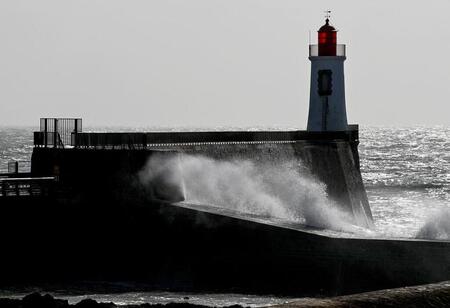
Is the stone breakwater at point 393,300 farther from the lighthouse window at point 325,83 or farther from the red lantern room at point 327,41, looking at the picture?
the red lantern room at point 327,41

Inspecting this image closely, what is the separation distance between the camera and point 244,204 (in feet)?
99.6

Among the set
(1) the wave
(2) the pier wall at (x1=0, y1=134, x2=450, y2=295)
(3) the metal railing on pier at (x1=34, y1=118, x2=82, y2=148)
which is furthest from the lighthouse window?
(1) the wave

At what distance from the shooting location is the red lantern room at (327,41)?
42156 millimetres

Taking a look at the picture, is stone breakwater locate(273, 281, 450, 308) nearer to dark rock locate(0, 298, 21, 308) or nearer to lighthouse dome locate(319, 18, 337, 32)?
dark rock locate(0, 298, 21, 308)

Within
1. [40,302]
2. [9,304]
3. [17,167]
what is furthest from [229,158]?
[9,304]

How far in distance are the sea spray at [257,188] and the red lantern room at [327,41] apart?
8282 mm

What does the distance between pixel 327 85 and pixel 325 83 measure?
A: 0.39ft

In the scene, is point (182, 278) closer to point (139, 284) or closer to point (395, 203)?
point (139, 284)

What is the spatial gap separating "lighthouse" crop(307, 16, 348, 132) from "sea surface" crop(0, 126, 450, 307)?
4.26 metres

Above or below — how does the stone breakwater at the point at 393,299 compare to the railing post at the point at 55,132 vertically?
below

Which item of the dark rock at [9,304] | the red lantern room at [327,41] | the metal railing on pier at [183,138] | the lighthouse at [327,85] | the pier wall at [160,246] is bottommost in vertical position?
the dark rock at [9,304]

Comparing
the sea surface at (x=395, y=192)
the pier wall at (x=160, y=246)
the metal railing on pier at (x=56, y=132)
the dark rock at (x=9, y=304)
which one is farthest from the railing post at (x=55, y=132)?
the dark rock at (x=9, y=304)

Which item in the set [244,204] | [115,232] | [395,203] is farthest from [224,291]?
[395,203]

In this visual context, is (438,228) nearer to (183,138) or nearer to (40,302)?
(183,138)
